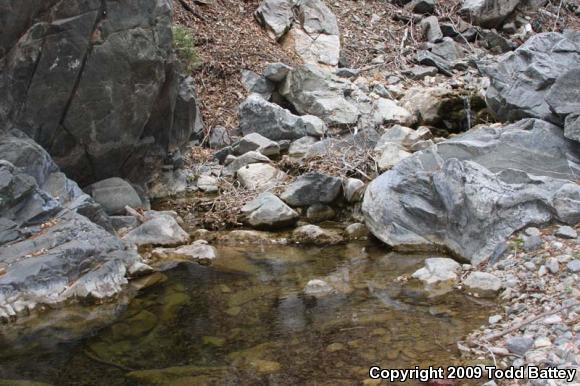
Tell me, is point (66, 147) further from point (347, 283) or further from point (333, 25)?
point (333, 25)

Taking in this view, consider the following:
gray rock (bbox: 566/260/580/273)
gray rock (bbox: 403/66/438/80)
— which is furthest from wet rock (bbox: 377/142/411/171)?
gray rock (bbox: 403/66/438/80)

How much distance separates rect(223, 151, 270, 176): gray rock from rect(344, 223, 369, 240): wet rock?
101 inches

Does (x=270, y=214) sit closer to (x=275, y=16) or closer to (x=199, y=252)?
(x=199, y=252)

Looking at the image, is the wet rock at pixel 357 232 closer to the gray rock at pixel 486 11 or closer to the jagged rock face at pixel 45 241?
the jagged rock face at pixel 45 241

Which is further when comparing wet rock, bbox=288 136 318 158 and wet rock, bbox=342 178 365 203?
wet rock, bbox=288 136 318 158

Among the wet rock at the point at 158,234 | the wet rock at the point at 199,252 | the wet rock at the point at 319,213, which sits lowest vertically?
the wet rock at the point at 319,213

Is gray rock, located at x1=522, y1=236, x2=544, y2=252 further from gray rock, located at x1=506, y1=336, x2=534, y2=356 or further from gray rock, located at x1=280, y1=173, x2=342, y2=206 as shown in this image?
gray rock, located at x1=280, y1=173, x2=342, y2=206

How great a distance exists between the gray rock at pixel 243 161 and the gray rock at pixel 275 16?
17.9 ft

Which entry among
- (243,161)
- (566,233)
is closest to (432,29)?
(243,161)

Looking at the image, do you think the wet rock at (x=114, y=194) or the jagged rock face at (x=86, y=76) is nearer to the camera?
the jagged rock face at (x=86, y=76)

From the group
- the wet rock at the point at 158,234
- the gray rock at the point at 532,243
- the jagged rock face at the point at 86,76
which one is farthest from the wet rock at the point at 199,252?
the gray rock at the point at 532,243

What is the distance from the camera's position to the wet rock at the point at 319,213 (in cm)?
767

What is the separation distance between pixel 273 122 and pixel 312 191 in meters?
2.88

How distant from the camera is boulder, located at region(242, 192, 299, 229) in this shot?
734cm
